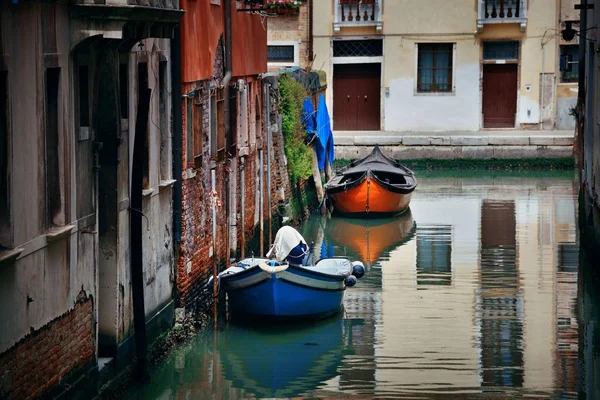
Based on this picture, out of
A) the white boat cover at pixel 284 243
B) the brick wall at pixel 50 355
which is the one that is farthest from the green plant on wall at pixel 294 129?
the brick wall at pixel 50 355

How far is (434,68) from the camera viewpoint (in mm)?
34531

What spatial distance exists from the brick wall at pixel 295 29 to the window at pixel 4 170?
87.6 ft

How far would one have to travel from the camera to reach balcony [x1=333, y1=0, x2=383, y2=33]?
112 ft

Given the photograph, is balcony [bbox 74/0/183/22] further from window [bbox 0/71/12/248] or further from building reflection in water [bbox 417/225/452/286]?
building reflection in water [bbox 417/225/452/286]

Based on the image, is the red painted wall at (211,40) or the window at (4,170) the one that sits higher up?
the red painted wall at (211,40)

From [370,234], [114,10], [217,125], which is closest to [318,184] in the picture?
[370,234]

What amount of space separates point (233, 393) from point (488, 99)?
79.1 feet

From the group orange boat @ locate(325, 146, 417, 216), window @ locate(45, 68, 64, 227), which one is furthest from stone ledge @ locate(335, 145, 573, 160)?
window @ locate(45, 68, 64, 227)

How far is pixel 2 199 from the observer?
26.3 ft

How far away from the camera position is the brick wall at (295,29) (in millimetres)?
34438

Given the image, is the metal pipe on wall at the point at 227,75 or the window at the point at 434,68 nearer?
the metal pipe on wall at the point at 227,75

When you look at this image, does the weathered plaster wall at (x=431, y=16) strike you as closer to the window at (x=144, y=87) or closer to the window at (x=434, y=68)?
the window at (x=434, y=68)

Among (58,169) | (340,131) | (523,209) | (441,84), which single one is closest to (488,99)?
(441,84)

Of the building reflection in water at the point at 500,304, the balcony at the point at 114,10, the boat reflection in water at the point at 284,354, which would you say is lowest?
the building reflection in water at the point at 500,304
